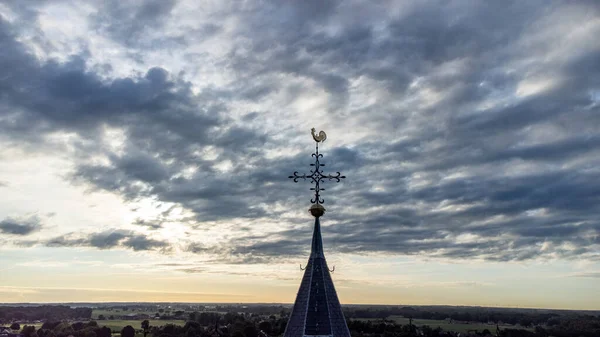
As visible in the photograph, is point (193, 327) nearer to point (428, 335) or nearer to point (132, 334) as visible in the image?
point (132, 334)

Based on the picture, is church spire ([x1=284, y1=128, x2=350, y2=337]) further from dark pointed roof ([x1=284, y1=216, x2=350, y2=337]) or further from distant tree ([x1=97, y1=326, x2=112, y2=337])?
distant tree ([x1=97, y1=326, x2=112, y2=337])

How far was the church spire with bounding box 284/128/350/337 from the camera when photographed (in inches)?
724

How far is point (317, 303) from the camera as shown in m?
18.8

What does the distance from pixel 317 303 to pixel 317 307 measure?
0.45 ft

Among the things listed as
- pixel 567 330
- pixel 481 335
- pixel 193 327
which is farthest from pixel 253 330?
pixel 567 330

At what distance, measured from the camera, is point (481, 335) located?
532 ft

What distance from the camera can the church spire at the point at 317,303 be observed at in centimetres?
1839

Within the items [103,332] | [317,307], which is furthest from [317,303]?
[103,332]

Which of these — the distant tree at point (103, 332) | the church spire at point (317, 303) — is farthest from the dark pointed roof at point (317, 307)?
the distant tree at point (103, 332)

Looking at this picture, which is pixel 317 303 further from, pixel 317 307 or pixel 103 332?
pixel 103 332

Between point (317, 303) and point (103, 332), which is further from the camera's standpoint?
point (103, 332)

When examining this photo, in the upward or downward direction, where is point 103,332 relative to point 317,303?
downward

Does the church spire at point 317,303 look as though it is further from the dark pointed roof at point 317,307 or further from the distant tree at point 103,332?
the distant tree at point 103,332

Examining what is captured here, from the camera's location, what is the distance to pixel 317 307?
18766 millimetres
